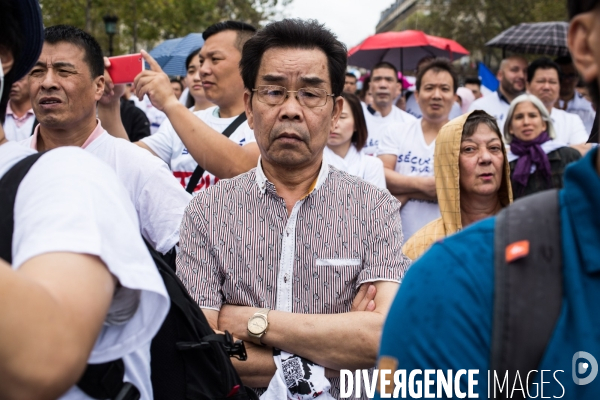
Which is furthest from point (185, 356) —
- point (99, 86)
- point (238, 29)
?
point (238, 29)

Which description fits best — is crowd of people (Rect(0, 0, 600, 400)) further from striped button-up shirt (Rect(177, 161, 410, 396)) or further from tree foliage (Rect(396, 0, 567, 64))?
tree foliage (Rect(396, 0, 567, 64))

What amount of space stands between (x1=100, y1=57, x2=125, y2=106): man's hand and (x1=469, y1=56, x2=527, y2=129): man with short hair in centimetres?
506

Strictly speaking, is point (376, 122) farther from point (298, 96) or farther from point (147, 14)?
point (147, 14)

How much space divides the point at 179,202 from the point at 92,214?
7.02 ft

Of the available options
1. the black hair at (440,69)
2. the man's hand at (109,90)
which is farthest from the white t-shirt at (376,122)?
the man's hand at (109,90)

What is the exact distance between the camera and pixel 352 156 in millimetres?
6074

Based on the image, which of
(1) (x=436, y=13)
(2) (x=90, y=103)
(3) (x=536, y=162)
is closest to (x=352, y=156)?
(3) (x=536, y=162)

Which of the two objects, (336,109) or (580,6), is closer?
(580,6)

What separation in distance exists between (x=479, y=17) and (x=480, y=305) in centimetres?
3842

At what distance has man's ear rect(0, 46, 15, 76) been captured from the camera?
5.16ft

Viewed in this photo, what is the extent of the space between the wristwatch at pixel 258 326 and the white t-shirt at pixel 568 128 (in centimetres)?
→ 510

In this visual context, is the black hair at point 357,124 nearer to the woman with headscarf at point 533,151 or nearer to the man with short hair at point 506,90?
the woman with headscarf at point 533,151

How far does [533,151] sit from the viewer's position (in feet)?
18.3

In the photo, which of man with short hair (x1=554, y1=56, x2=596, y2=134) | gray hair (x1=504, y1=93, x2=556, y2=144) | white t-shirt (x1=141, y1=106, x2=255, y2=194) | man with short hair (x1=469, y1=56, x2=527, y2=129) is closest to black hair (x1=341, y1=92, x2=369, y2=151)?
gray hair (x1=504, y1=93, x2=556, y2=144)
